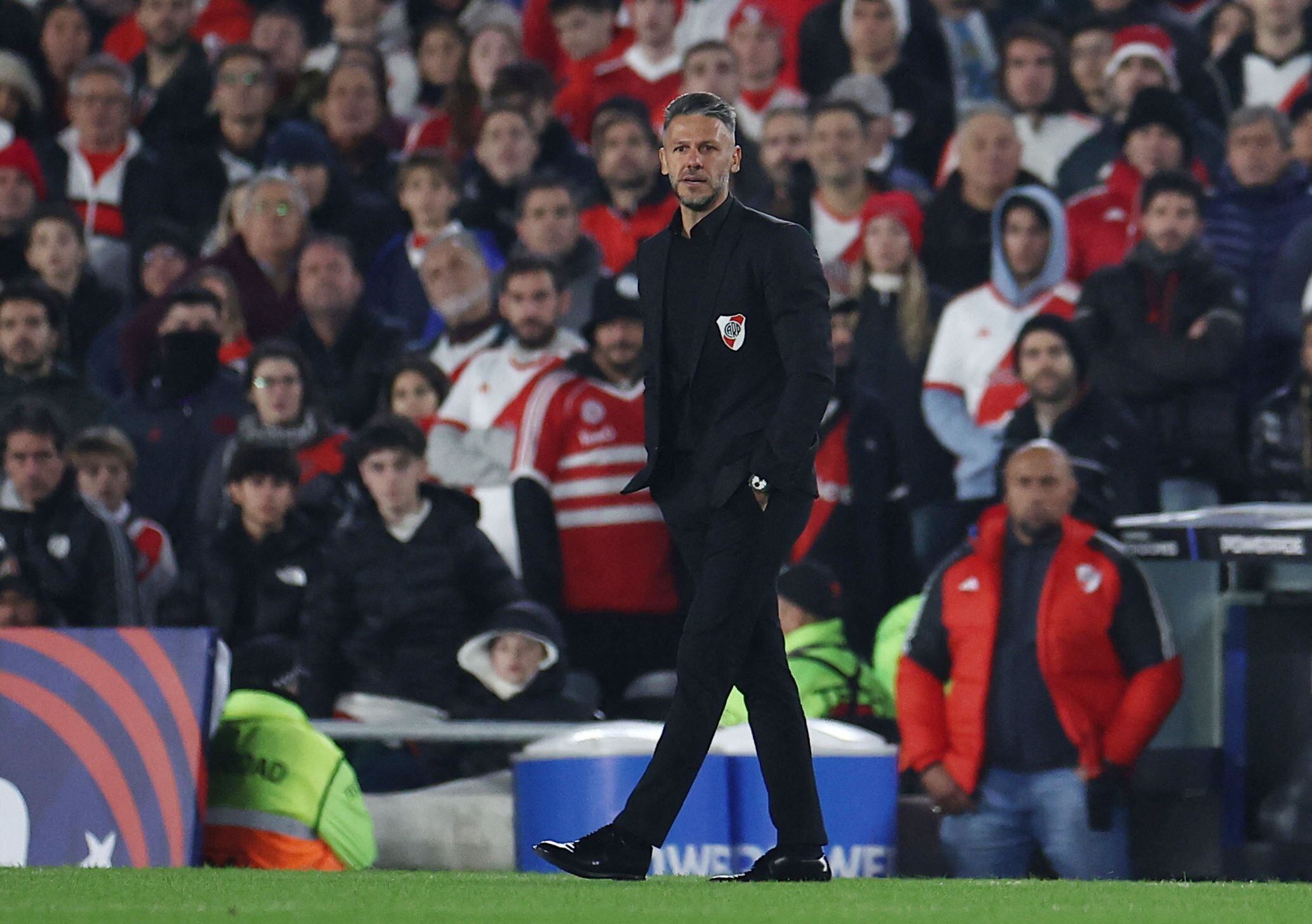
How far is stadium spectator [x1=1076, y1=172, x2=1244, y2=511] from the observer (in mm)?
9375

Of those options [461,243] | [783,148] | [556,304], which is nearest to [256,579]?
[556,304]

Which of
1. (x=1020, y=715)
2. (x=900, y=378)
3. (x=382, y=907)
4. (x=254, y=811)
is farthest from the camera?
(x=900, y=378)

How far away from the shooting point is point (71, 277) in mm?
11430

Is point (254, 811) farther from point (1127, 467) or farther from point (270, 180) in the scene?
point (270, 180)

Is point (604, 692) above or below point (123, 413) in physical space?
below

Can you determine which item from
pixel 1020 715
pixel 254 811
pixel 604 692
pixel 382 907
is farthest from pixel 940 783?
pixel 382 907

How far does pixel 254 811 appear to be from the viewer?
285 inches

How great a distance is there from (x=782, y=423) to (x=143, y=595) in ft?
17.6

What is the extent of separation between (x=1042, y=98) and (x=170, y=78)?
4.97 meters

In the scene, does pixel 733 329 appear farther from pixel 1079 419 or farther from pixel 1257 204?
pixel 1257 204

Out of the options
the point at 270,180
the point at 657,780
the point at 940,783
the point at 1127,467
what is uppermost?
the point at 270,180

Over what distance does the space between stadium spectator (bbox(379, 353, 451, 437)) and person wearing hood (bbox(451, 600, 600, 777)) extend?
1521mm

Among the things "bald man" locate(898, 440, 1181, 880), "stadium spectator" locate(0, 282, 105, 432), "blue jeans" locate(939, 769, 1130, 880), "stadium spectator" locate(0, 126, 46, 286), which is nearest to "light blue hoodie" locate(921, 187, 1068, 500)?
"bald man" locate(898, 440, 1181, 880)

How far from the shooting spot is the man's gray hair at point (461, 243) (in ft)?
35.2
